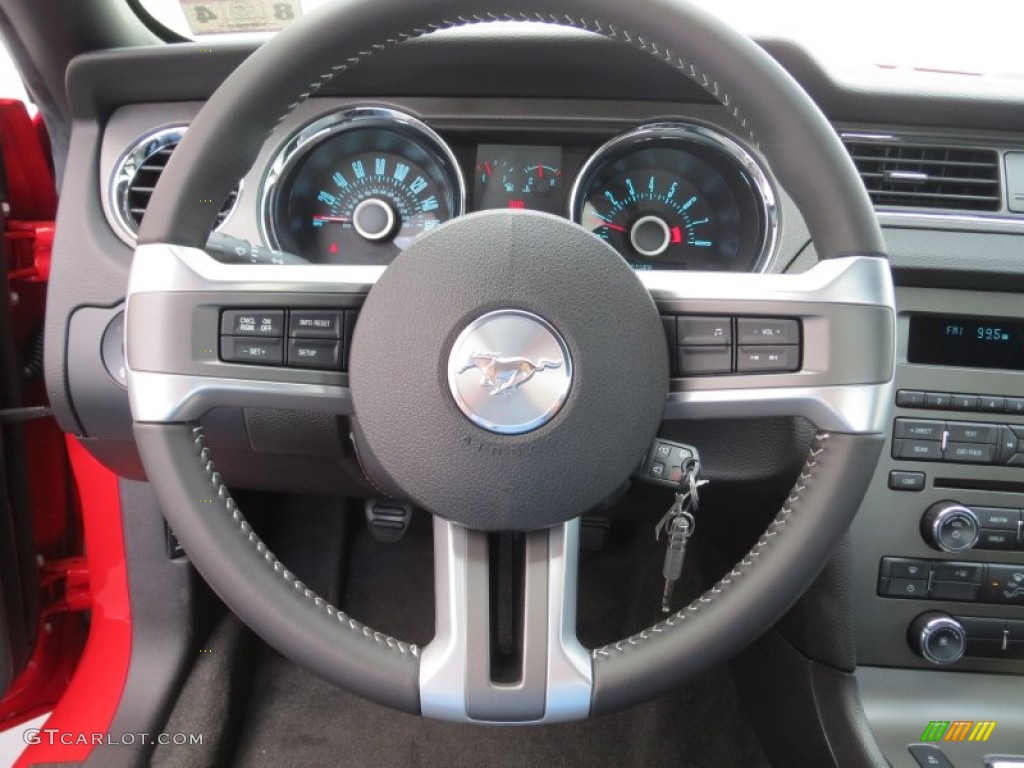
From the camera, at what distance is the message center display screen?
3.66 ft

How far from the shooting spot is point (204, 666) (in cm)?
151

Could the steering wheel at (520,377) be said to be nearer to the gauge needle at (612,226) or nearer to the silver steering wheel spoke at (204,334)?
the silver steering wheel spoke at (204,334)

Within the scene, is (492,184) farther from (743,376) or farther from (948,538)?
(948,538)

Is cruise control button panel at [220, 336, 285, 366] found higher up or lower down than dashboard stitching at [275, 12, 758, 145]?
lower down

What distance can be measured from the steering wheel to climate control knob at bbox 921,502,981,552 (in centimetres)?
44

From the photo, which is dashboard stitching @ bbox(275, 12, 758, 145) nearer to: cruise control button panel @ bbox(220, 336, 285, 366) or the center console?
cruise control button panel @ bbox(220, 336, 285, 366)

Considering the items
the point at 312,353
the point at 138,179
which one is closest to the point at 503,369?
the point at 312,353

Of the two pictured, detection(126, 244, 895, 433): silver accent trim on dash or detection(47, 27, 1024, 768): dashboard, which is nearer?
detection(126, 244, 895, 433): silver accent trim on dash

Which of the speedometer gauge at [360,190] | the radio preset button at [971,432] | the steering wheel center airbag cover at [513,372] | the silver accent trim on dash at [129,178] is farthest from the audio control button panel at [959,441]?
the silver accent trim on dash at [129,178]

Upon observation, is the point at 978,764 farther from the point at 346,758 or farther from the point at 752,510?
the point at 346,758

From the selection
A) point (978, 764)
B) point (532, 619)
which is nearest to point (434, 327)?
point (532, 619)

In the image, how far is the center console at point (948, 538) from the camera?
42.8 inches

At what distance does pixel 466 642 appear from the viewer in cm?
74

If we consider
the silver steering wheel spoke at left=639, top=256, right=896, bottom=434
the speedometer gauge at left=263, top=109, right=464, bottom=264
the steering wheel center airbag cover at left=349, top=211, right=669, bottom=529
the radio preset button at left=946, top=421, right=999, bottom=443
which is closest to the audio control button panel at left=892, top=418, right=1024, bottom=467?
the radio preset button at left=946, top=421, right=999, bottom=443
